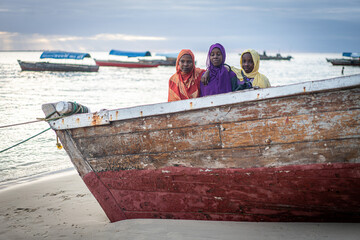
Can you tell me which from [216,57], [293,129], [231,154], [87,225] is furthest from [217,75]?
[87,225]

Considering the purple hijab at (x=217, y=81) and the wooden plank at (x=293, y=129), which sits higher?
the purple hijab at (x=217, y=81)

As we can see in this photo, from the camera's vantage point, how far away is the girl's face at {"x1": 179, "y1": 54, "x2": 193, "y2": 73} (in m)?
3.80

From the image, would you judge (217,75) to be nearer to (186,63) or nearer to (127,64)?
(186,63)

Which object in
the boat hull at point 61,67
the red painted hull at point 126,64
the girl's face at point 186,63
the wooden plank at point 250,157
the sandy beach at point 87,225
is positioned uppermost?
the red painted hull at point 126,64

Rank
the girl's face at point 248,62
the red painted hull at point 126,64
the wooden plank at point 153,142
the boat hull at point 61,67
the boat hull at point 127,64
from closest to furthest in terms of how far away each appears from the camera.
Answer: the wooden plank at point 153,142, the girl's face at point 248,62, the boat hull at point 61,67, the red painted hull at point 126,64, the boat hull at point 127,64

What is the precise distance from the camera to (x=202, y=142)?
9.80 ft

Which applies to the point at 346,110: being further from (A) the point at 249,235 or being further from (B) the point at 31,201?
(B) the point at 31,201

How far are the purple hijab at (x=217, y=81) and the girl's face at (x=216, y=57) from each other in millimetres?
39

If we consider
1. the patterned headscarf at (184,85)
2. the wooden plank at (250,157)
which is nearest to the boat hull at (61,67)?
the patterned headscarf at (184,85)

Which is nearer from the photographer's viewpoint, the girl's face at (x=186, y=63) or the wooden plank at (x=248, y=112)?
the wooden plank at (x=248, y=112)

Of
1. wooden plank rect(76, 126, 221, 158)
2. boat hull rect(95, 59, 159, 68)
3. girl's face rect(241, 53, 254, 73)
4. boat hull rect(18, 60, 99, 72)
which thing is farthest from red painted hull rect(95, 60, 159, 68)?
wooden plank rect(76, 126, 221, 158)

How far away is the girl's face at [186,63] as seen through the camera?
150 inches

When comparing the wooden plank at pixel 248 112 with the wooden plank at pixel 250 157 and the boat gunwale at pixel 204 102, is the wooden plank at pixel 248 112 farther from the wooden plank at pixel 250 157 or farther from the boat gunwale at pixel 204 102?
the wooden plank at pixel 250 157

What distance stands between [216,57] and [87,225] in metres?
2.44
